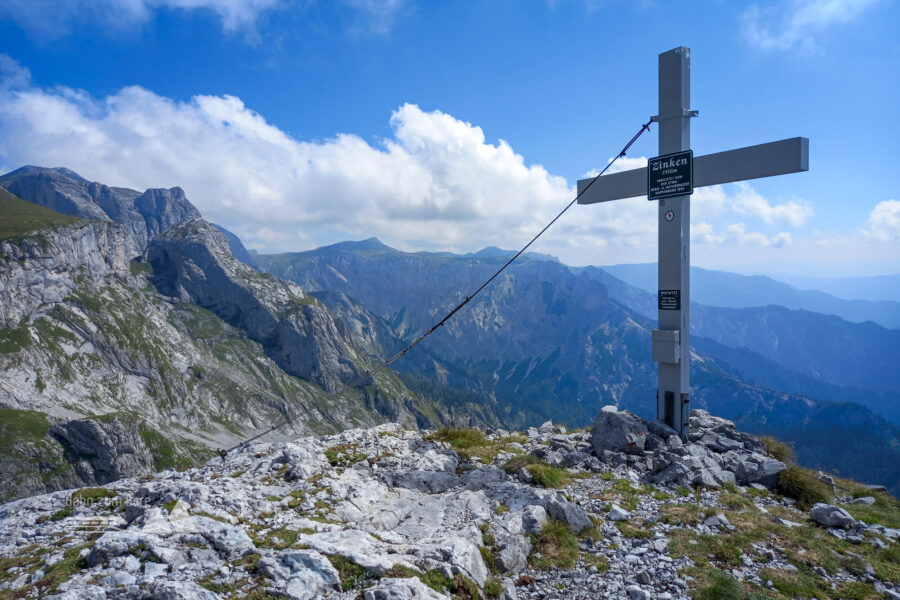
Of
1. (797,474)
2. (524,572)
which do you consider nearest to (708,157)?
(797,474)

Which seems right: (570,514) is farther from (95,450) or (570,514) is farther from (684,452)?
(95,450)

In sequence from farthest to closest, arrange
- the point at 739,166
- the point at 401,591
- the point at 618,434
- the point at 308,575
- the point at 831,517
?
the point at 618,434, the point at 739,166, the point at 831,517, the point at 308,575, the point at 401,591

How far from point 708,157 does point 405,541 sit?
1564 centimetres

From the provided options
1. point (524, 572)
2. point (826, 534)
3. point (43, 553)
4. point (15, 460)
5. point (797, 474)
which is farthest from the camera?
point (15, 460)

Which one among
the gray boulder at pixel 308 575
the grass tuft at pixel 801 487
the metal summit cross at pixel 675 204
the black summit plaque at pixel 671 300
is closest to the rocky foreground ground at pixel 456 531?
the gray boulder at pixel 308 575

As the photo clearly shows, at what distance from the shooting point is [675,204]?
53.8 ft

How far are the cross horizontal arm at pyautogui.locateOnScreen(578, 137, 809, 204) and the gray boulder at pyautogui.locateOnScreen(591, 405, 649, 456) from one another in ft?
28.4

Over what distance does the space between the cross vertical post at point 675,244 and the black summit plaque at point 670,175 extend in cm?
26

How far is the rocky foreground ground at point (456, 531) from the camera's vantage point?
7.14 meters

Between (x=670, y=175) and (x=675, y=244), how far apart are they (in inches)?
99.2

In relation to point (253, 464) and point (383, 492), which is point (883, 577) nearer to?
point (383, 492)

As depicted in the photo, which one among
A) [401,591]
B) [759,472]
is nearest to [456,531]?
[401,591]

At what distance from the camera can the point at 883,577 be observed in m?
8.30

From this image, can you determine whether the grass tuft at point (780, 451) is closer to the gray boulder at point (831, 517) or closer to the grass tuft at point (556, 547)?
the gray boulder at point (831, 517)
